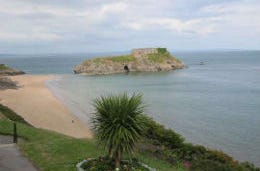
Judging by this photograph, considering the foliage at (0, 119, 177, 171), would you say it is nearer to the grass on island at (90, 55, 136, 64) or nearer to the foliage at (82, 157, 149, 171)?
the foliage at (82, 157, 149, 171)

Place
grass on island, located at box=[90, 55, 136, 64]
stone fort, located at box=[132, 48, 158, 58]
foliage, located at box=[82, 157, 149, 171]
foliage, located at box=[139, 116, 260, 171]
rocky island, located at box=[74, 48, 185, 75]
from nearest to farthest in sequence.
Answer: foliage, located at box=[82, 157, 149, 171], foliage, located at box=[139, 116, 260, 171], rocky island, located at box=[74, 48, 185, 75], grass on island, located at box=[90, 55, 136, 64], stone fort, located at box=[132, 48, 158, 58]

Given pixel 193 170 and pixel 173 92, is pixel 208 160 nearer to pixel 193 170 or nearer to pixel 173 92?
pixel 193 170

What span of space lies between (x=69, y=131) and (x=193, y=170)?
20.2 meters

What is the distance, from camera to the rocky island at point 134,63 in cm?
11569

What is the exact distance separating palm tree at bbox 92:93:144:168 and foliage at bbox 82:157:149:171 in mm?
302

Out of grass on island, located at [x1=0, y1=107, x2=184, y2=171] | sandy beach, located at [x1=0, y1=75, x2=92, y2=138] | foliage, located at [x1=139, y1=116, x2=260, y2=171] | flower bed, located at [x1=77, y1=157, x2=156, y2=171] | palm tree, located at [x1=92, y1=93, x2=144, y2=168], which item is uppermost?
palm tree, located at [x1=92, y1=93, x2=144, y2=168]

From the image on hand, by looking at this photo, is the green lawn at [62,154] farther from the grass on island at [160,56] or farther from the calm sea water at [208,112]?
the grass on island at [160,56]

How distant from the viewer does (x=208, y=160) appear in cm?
1562

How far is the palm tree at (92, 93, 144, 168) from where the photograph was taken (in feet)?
35.6

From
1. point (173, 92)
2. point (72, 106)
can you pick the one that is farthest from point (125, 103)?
point (173, 92)

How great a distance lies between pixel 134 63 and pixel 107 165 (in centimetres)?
11089

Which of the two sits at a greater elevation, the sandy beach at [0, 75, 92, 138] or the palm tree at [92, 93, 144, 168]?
the palm tree at [92, 93, 144, 168]

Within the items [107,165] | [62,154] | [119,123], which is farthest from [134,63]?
[119,123]

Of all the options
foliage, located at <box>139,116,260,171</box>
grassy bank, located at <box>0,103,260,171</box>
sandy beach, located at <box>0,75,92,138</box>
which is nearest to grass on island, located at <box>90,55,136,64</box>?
sandy beach, located at <box>0,75,92,138</box>
